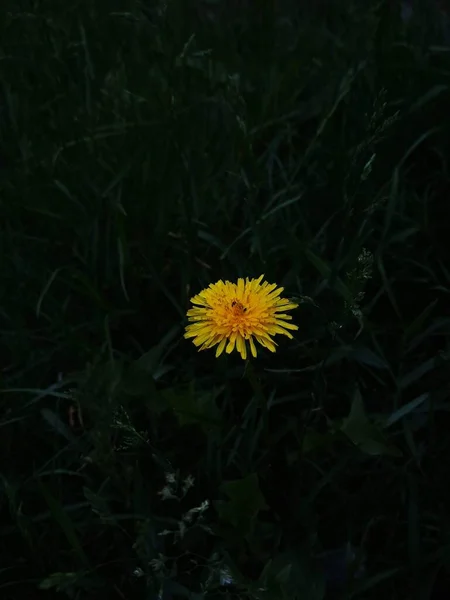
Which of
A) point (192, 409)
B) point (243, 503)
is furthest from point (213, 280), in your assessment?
point (243, 503)

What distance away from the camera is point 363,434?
1136mm

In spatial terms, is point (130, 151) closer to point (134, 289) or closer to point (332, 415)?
point (134, 289)

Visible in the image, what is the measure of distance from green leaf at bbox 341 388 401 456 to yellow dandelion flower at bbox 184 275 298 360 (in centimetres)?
17

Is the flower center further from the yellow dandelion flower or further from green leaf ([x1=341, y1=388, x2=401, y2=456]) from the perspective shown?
green leaf ([x1=341, y1=388, x2=401, y2=456])

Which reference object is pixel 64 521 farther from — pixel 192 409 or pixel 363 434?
pixel 363 434

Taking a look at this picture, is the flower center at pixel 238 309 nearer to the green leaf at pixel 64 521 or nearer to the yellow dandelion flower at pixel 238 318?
the yellow dandelion flower at pixel 238 318

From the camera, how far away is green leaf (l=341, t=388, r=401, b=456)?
113 cm

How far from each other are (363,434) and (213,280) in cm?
50

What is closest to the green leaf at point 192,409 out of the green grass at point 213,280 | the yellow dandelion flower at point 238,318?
the green grass at point 213,280

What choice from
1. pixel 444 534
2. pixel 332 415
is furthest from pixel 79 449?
pixel 444 534

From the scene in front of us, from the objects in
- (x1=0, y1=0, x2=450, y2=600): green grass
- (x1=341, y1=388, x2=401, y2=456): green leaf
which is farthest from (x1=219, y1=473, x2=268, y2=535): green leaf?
(x1=341, y1=388, x2=401, y2=456): green leaf

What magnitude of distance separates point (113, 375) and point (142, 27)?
3.76 feet

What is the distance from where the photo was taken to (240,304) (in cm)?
106

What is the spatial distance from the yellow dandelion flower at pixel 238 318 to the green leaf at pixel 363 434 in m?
0.17
